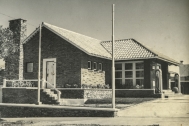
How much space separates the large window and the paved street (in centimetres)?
617

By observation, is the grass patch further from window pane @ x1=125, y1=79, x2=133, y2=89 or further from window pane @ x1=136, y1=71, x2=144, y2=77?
window pane @ x1=136, y1=71, x2=144, y2=77

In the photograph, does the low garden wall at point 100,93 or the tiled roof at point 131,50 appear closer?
the low garden wall at point 100,93

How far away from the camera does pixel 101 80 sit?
24.0 m

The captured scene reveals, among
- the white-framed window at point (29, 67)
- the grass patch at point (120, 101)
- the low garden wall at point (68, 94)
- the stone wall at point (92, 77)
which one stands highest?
the white-framed window at point (29, 67)

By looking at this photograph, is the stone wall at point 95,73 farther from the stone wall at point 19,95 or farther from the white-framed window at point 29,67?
the white-framed window at point 29,67

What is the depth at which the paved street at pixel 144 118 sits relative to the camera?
13.1 m

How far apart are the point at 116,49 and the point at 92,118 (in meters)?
11.4

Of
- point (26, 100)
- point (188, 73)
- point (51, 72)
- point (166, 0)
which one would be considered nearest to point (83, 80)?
point (51, 72)

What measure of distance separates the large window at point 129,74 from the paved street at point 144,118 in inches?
243

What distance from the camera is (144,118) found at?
14055 mm

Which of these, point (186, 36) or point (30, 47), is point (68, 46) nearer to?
point (30, 47)

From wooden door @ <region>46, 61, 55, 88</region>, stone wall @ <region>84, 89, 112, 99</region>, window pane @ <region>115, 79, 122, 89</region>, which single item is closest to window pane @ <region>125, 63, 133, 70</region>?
window pane @ <region>115, 79, 122, 89</region>

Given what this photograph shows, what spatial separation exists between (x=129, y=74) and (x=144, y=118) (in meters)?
9.99

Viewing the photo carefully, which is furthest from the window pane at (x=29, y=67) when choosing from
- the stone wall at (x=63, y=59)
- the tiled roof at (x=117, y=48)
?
the tiled roof at (x=117, y=48)
